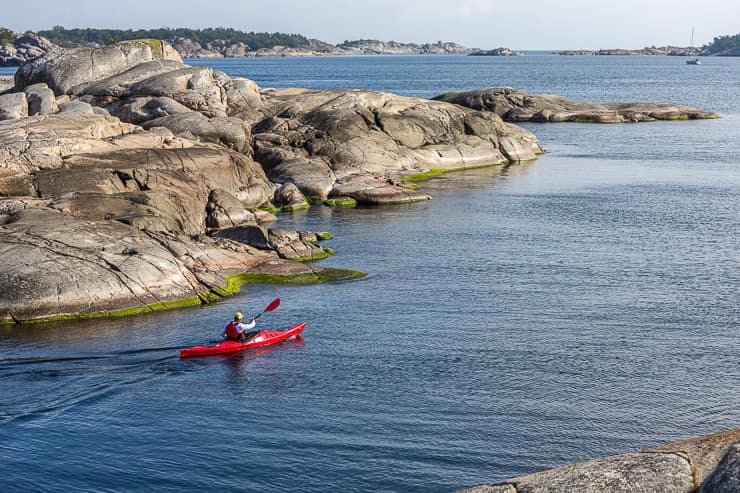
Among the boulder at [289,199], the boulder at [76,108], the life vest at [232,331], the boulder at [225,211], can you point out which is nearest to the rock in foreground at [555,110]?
the boulder at [289,199]

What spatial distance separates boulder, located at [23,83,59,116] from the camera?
5894cm

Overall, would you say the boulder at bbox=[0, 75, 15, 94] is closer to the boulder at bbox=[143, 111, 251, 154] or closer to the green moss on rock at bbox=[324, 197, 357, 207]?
the boulder at bbox=[143, 111, 251, 154]

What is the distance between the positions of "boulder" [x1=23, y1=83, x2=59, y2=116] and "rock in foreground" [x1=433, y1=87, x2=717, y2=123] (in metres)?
59.6

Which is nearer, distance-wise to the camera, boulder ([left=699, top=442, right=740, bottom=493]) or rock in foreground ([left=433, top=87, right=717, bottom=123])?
boulder ([left=699, top=442, right=740, bottom=493])

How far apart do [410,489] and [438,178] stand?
48399mm

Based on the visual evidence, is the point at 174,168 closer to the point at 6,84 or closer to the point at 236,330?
the point at 236,330

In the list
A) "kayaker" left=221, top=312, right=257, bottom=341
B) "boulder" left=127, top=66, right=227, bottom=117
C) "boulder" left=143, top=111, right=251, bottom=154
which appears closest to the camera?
"kayaker" left=221, top=312, right=257, bottom=341

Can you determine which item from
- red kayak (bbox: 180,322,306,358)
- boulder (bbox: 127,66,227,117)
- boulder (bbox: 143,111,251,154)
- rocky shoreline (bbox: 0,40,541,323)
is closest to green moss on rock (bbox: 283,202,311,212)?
rocky shoreline (bbox: 0,40,541,323)

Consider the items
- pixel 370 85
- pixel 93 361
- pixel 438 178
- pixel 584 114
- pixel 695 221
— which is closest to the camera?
pixel 93 361

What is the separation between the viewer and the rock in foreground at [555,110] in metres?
110

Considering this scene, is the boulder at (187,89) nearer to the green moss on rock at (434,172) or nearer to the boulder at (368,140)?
the boulder at (368,140)

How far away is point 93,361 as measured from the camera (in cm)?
2859

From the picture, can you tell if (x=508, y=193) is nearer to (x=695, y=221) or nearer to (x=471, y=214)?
(x=471, y=214)

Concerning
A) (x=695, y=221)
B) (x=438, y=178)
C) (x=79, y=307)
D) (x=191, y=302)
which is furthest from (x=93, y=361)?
(x=438, y=178)
